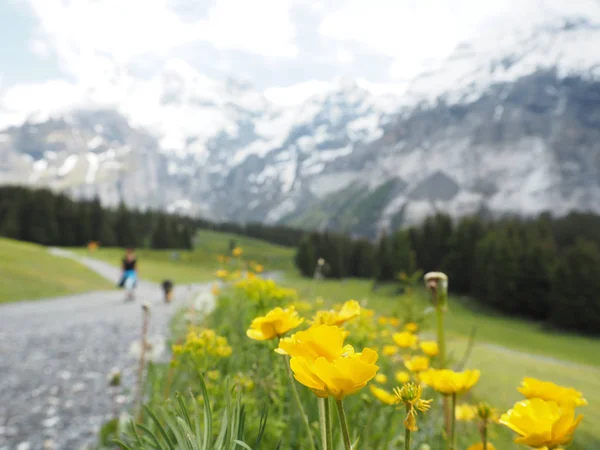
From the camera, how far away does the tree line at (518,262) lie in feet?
81.7

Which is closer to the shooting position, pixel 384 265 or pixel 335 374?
pixel 335 374

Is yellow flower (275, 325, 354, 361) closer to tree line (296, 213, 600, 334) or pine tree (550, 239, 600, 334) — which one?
tree line (296, 213, 600, 334)

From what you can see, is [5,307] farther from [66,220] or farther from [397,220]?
[397,220]

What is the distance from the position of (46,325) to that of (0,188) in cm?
6271

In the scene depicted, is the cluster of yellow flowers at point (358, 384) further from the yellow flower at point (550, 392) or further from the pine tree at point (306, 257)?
the pine tree at point (306, 257)

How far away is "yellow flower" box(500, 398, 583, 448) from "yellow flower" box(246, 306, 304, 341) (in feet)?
1.60

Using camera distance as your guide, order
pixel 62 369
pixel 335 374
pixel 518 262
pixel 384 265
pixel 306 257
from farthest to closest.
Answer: pixel 306 257, pixel 384 265, pixel 518 262, pixel 62 369, pixel 335 374

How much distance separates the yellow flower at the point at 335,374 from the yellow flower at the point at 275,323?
1.12ft

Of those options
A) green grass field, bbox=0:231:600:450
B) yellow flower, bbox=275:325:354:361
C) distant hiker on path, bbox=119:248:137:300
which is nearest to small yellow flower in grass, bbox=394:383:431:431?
yellow flower, bbox=275:325:354:361

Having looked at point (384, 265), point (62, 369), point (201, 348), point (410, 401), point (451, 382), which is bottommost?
point (384, 265)

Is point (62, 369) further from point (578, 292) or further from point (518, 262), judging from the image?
point (518, 262)

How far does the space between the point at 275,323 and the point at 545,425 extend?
57cm

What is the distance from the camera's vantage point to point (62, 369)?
248 inches

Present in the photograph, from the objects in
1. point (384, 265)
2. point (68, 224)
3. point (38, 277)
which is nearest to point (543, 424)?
point (38, 277)
